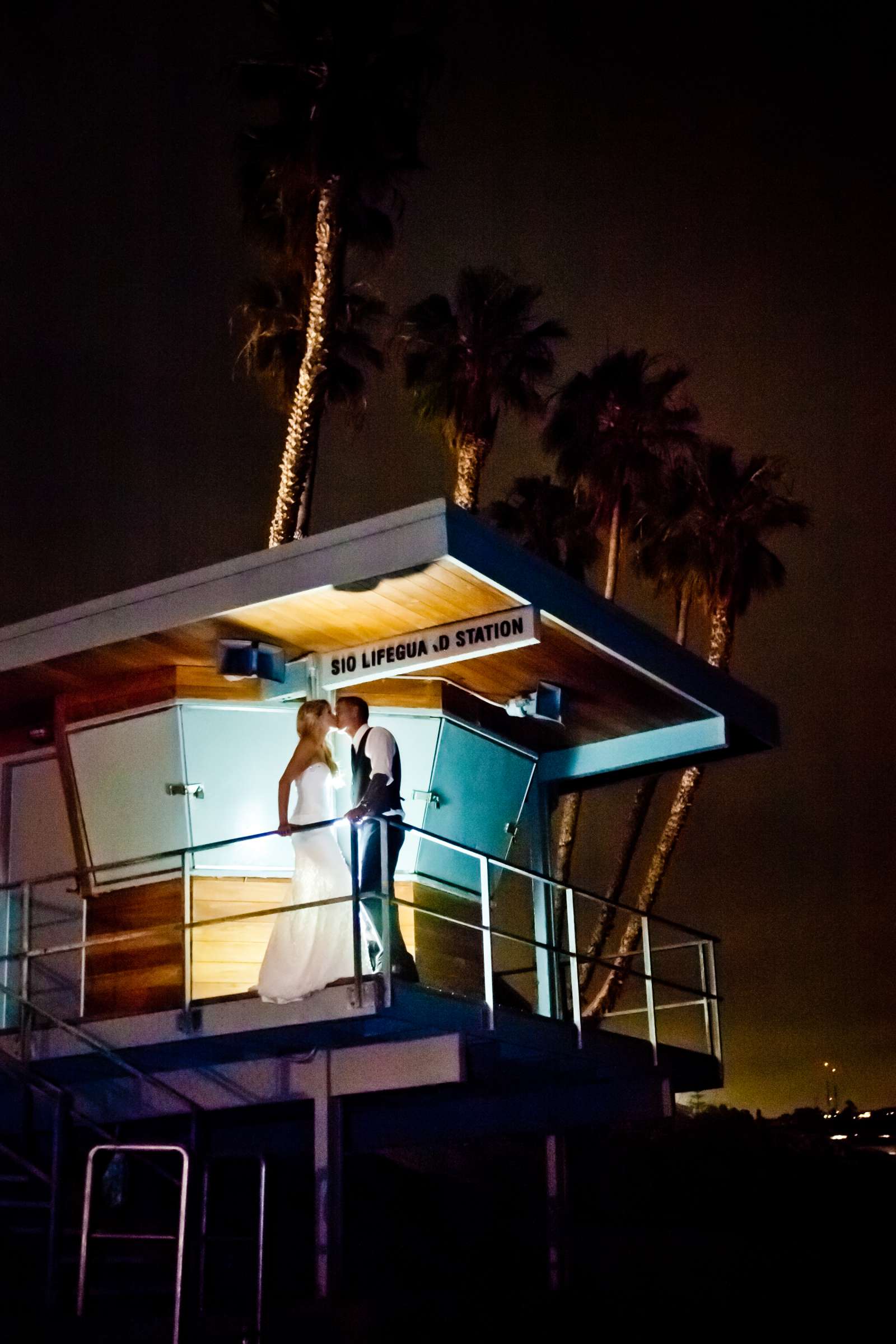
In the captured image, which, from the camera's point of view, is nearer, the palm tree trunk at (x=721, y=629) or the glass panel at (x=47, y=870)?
the glass panel at (x=47, y=870)

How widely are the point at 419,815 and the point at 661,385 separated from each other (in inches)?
885

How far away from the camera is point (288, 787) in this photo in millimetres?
12383

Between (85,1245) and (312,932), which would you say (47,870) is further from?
(85,1245)

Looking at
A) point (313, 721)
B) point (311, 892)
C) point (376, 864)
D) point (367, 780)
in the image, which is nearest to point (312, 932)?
point (311, 892)

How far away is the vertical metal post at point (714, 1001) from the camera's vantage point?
1595 centimetres

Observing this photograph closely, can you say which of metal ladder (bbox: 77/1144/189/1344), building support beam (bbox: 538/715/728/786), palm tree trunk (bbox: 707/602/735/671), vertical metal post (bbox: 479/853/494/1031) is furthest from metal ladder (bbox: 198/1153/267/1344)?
palm tree trunk (bbox: 707/602/735/671)

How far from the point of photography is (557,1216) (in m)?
15.2

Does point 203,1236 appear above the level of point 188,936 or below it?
below

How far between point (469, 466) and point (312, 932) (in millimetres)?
21441

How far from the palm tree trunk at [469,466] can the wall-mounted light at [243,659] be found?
61.2 ft

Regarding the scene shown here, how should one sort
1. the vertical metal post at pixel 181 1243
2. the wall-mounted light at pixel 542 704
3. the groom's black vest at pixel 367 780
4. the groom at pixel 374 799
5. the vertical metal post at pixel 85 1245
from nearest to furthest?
the vertical metal post at pixel 181 1243, the vertical metal post at pixel 85 1245, the groom at pixel 374 799, the groom's black vest at pixel 367 780, the wall-mounted light at pixel 542 704

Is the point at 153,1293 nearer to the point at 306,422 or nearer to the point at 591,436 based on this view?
the point at 306,422

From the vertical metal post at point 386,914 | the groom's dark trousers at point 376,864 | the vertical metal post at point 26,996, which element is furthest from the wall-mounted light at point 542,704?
the vertical metal post at point 26,996

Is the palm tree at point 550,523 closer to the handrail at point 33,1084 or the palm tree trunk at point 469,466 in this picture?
the palm tree trunk at point 469,466
